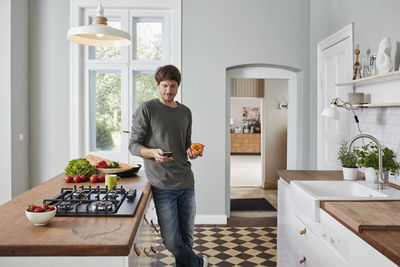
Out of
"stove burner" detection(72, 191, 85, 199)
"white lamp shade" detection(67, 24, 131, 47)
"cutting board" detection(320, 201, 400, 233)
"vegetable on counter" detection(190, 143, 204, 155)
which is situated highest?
"white lamp shade" detection(67, 24, 131, 47)

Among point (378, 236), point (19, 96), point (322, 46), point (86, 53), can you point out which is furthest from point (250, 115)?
point (378, 236)

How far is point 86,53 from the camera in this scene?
15.8 feet

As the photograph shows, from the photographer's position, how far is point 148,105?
2547mm

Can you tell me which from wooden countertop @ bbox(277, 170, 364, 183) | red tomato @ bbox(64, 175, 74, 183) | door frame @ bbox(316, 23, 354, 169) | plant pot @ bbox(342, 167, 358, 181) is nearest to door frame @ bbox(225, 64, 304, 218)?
door frame @ bbox(316, 23, 354, 169)

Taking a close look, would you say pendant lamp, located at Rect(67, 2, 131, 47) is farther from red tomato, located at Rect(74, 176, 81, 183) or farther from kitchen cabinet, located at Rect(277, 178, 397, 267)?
kitchen cabinet, located at Rect(277, 178, 397, 267)

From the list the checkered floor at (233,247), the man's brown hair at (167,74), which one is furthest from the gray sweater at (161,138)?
the checkered floor at (233,247)

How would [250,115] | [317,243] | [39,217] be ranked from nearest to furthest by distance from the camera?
[39,217] → [317,243] → [250,115]

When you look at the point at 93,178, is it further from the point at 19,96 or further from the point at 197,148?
the point at 19,96

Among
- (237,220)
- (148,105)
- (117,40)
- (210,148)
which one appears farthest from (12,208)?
(237,220)

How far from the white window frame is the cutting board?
3.11 m

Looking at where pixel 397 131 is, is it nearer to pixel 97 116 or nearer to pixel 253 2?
pixel 253 2

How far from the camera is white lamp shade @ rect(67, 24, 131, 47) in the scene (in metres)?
2.37

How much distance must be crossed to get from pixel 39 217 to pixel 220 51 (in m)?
3.67

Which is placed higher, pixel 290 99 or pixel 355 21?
pixel 355 21
